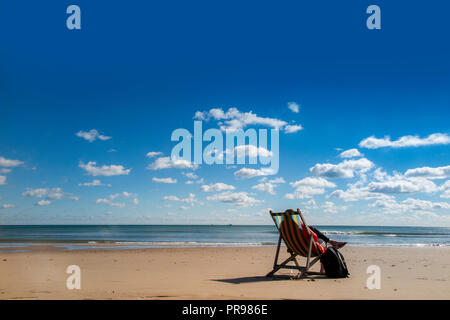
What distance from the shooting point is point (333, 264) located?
8.21 meters

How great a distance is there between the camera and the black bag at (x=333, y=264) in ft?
26.9

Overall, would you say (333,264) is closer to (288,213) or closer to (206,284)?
(288,213)

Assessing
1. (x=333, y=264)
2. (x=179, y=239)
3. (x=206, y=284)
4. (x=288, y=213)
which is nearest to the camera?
(x=206, y=284)

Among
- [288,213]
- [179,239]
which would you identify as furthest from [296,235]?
[179,239]

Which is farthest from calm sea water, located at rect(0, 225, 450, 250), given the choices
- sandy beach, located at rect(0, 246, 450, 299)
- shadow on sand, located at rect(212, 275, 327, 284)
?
shadow on sand, located at rect(212, 275, 327, 284)

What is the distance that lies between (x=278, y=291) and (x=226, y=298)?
1153mm

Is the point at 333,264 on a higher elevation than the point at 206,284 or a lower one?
higher

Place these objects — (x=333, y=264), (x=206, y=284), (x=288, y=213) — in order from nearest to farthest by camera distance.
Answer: (x=206, y=284) → (x=288, y=213) → (x=333, y=264)

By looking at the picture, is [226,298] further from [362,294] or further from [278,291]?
[362,294]

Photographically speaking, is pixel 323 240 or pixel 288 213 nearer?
pixel 288 213

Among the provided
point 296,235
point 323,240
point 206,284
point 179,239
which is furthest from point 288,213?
point 179,239

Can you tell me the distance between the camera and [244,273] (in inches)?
372

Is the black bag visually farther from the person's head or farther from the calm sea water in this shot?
the calm sea water

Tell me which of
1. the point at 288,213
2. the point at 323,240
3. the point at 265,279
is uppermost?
the point at 288,213
